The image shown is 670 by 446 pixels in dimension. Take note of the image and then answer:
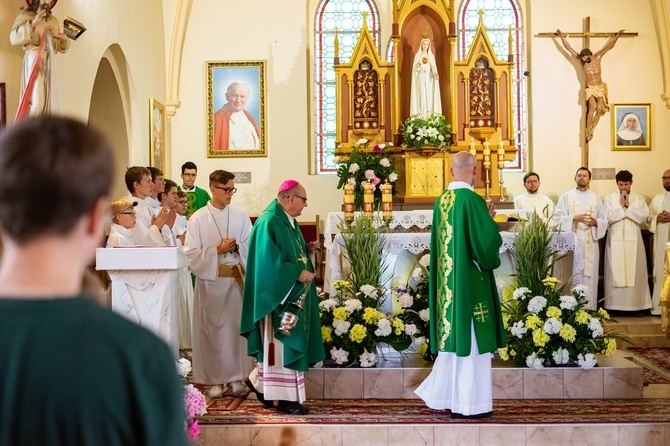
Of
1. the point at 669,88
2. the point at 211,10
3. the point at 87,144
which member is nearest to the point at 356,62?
the point at 211,10

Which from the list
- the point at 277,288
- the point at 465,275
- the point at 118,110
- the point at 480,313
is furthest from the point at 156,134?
the point at 480,313

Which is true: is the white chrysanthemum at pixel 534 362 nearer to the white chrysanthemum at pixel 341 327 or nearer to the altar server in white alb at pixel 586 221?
the white chrysanthemum at pixel 341 327

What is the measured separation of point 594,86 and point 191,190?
615cm

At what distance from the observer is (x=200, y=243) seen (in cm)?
717

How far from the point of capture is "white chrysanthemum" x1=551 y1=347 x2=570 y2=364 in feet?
22.3

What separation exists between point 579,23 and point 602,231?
381 centimetres

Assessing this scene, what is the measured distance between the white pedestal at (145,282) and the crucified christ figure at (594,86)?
914 centimetres

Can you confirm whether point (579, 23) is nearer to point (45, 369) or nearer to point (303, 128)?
point (303, 128)

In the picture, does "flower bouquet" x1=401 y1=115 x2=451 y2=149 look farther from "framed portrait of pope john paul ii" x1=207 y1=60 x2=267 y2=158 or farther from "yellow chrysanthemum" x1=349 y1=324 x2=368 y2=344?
"yellow chrysanthemum" x1=349 y1=324 x2=368 y2=344

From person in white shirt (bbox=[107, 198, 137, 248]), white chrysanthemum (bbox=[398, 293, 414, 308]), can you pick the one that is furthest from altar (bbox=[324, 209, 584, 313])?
person in white shirt (bbox=[107, 198, 137, 248])

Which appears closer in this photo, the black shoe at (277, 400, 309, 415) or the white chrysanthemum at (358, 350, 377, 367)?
the black shoe at (277, 400, 309, 415)

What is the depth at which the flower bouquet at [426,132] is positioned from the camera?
1153 centimetres

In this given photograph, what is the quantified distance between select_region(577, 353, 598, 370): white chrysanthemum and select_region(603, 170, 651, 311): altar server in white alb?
503cm

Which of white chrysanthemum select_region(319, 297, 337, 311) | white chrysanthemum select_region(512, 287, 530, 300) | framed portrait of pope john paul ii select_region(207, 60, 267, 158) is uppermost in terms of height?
framed portrait of pope john paul ii select_region(207, 60, 267, 158)
